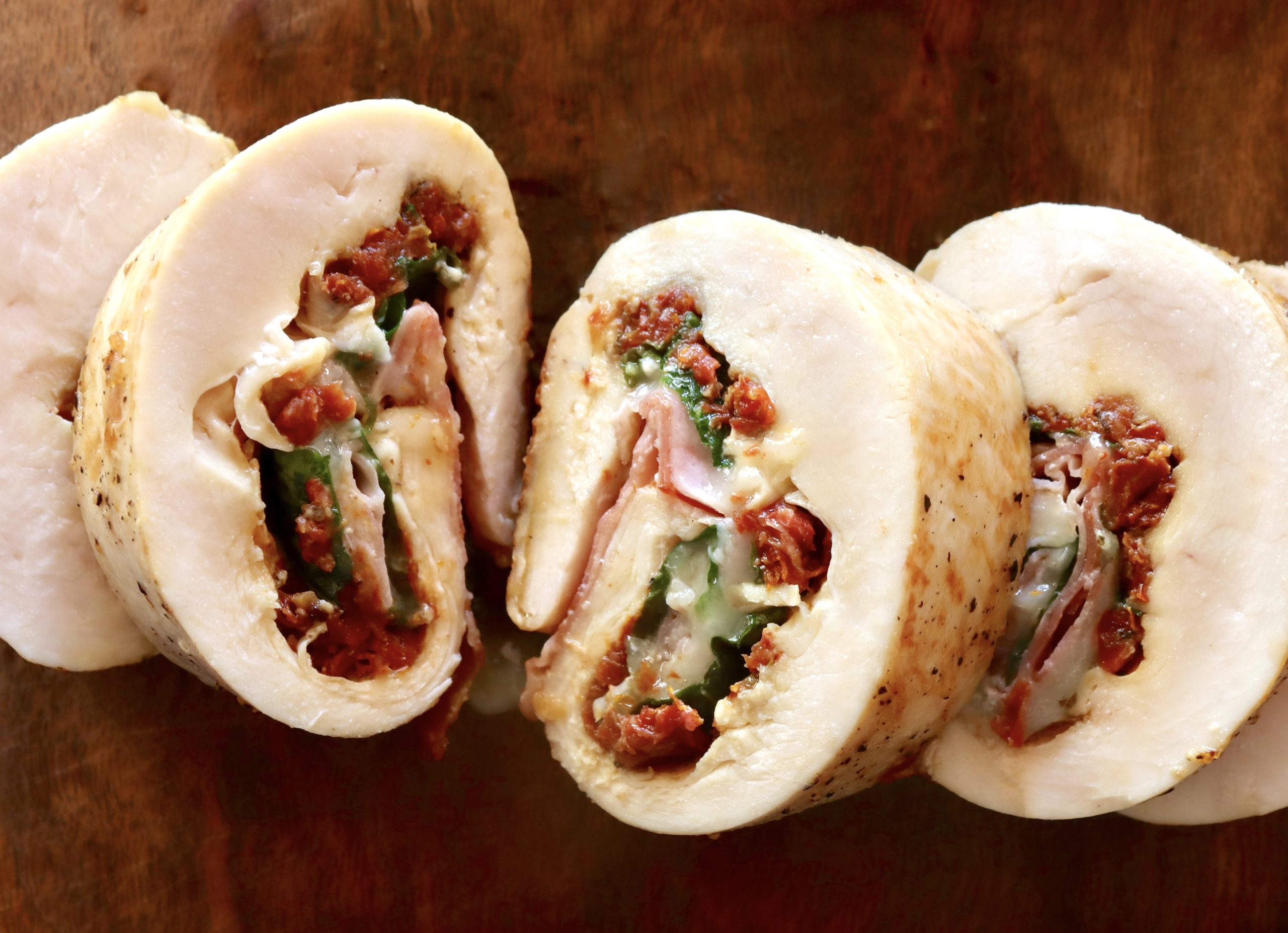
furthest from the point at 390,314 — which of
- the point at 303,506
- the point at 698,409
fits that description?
the point at 698,409

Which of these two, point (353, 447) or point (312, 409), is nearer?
point (312, 409)

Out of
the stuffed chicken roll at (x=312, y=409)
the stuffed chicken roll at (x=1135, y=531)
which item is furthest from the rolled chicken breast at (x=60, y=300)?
the stuffed chicken roll at (x=1135, y=531)

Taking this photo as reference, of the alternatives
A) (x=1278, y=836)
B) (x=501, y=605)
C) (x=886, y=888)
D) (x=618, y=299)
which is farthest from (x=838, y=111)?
(x=1278, y=836)

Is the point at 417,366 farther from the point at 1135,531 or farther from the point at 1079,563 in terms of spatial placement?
the point at 1135,531

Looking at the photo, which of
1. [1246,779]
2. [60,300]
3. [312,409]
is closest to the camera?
[312,409]

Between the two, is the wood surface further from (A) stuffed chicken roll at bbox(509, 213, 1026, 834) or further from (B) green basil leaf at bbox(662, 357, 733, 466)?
(B) green basil leaf at bbox(662, 357, 733, 466)

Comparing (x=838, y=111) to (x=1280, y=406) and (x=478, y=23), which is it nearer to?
(x=478, y=23)
